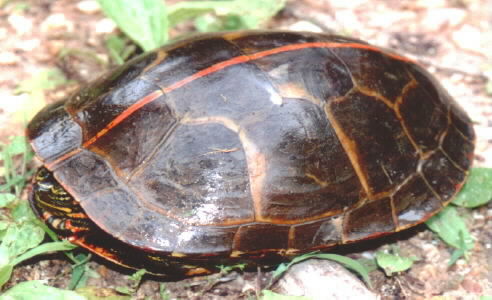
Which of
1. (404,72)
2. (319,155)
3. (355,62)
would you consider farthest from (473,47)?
(319,155)

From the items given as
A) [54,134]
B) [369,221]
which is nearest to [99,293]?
[54,134]

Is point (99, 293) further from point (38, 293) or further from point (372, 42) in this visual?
point (372, 42)

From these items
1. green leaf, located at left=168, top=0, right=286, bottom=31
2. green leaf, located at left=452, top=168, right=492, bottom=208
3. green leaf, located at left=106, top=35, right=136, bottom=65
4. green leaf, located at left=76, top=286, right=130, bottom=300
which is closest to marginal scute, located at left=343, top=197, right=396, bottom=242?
green leaf, located at left=452, top=168, right=492, bottom=208

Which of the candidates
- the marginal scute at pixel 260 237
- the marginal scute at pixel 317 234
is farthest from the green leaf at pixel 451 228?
the marginal scute at pixel 260 237

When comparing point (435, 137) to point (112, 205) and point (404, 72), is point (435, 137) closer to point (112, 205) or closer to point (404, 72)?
point (404, 72)

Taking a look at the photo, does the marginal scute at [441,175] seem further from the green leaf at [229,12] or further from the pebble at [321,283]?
the green leaf at [229,12]

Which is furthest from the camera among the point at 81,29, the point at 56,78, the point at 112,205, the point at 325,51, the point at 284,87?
the point at 81,29
